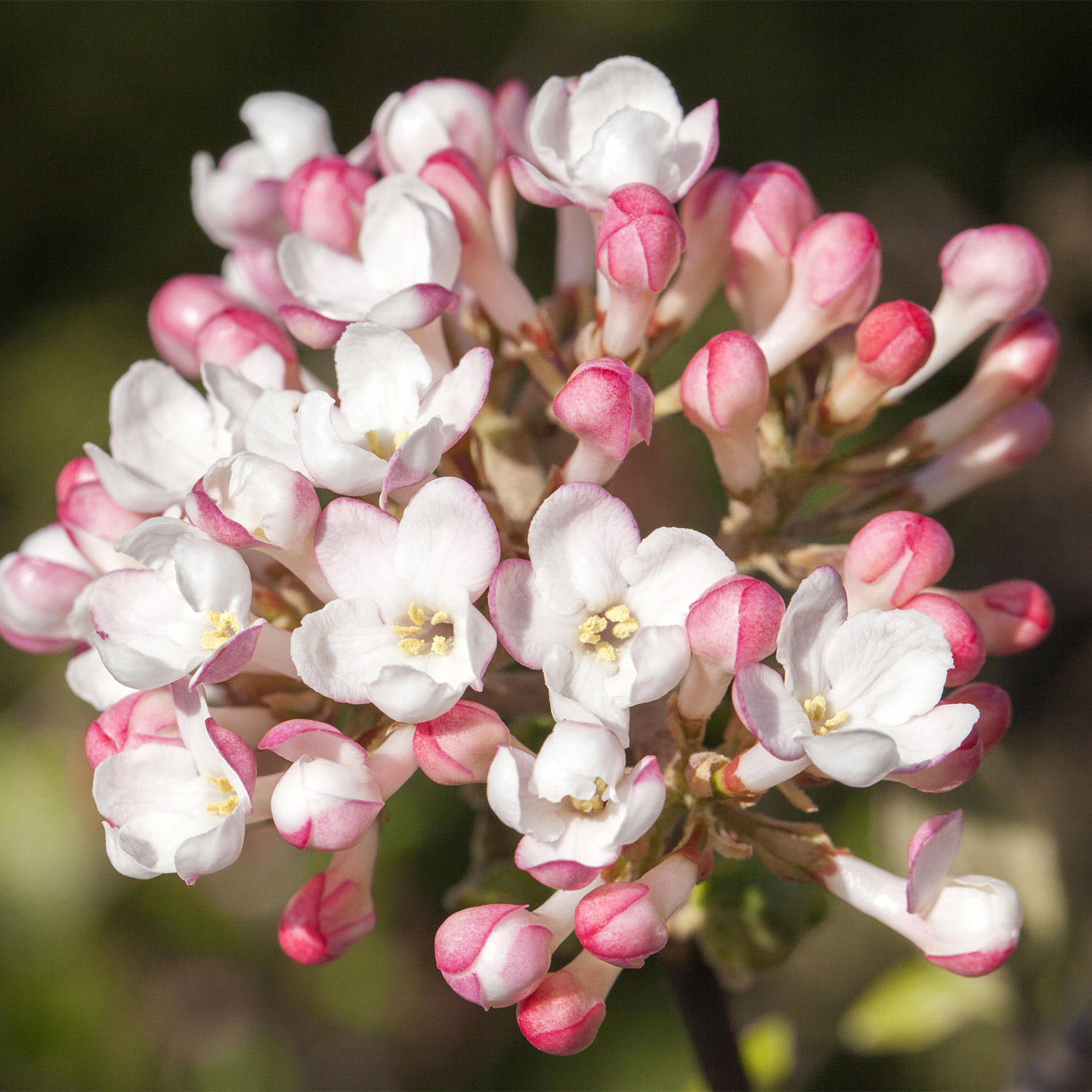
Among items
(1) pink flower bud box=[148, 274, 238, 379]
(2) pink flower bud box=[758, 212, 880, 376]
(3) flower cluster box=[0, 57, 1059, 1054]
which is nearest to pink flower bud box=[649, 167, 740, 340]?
(3) flower cluster box=[0, 57, 1059, 1054]

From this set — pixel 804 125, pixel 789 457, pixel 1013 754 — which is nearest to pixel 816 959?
pixel 1013 754

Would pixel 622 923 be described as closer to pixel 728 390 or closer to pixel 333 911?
pixel 333 911

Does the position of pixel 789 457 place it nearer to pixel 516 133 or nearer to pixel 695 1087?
pixel 516 133

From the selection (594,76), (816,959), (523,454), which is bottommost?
(816,959)

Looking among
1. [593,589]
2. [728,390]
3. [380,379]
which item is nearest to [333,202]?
[380,379]

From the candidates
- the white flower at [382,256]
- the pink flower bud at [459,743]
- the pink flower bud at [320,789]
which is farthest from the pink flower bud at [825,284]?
the pink flower bud at [320,789]

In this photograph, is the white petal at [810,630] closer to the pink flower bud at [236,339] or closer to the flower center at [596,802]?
the flower center at [596,802]
